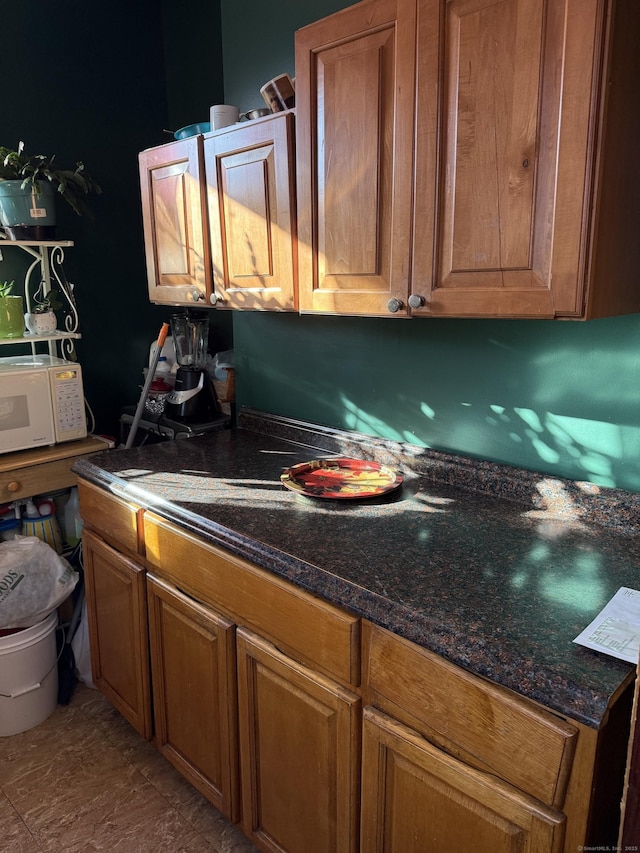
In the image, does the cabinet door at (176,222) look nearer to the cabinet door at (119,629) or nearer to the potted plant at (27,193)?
the potted plant at (27,193)

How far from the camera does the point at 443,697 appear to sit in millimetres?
1104

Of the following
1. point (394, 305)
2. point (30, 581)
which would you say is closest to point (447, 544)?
point (394, 305)

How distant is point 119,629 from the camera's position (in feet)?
6.65

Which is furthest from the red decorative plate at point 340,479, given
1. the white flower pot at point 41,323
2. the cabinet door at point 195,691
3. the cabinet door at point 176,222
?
the white flower pot at point 41,323

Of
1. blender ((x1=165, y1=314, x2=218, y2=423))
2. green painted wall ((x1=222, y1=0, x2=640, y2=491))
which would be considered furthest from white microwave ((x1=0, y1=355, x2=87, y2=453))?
green painted wall ((x1=222, y1=0, x2=640, y2=491))

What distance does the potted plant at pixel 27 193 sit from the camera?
7.72ft

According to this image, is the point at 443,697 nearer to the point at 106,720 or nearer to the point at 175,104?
the point at 106,720

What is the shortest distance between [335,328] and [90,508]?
38.7 inches

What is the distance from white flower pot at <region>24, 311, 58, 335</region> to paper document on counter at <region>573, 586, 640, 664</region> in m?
2.21

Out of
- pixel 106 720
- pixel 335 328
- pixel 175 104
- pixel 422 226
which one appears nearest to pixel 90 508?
pixel 106 720

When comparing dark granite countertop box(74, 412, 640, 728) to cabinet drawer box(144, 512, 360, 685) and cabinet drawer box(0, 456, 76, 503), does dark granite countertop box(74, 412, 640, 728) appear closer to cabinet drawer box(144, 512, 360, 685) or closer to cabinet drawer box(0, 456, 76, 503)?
cabinet drawer box(144, 512, 360, 685)

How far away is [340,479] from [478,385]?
46cm

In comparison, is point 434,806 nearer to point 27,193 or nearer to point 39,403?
point 39,403

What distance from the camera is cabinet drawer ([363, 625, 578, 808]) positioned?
0.96 metres
